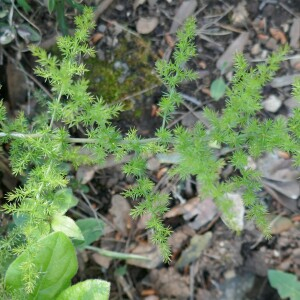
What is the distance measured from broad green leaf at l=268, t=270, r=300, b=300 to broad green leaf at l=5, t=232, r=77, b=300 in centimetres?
99

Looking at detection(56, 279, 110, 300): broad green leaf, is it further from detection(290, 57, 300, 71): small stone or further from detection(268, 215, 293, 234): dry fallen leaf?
detection(290, 57, 300, 71): small stone

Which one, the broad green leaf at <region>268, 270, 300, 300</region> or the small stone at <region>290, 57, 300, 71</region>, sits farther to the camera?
the small stone at <region>290, 57, 300, 71</region>

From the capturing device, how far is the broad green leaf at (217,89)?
7.30 ft

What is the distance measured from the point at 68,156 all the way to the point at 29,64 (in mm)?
744

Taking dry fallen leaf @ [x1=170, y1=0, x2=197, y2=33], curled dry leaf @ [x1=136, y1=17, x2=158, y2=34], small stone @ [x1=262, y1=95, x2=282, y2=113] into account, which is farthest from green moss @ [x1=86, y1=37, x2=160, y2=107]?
small stone @ [x1=262, y1=95, x2=282, y2=113]

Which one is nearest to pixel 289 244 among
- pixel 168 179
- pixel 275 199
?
pixel 275 199

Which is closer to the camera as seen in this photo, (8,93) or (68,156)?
(68,156)

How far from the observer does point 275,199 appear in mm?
2344

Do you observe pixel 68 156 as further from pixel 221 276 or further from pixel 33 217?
pixel 221 276

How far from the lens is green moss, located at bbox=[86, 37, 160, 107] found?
224 cm

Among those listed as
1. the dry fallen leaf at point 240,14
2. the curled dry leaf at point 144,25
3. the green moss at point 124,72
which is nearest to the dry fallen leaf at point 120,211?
the green moss at point 124,72

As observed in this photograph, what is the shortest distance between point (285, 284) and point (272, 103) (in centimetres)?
87

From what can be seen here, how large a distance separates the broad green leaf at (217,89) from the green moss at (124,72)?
0.89 feet

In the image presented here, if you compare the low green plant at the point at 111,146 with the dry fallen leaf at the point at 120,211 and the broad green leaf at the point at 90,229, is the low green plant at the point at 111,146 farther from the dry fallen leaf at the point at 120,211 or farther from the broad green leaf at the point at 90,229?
the dry fallen leaf at the point at 120,211
